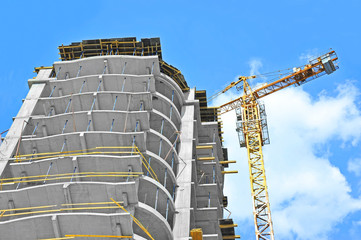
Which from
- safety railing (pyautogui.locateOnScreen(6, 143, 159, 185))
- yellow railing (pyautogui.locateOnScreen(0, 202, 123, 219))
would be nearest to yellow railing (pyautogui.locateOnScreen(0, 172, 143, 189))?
safety railing (pyautogui.locateOnScreen(6, 143, 159, 185))

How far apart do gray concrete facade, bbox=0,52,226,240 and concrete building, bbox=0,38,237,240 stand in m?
0.07

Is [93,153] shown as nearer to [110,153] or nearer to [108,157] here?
[110,153]

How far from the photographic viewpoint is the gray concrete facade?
134 ft

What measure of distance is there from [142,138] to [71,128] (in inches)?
257

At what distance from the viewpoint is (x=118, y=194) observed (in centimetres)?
4084

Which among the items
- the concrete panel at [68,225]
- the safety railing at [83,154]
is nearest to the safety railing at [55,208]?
the concrete panel at [68,225]

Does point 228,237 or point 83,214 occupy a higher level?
point 228,237

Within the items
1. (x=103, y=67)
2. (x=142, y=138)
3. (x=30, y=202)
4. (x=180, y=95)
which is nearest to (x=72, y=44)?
(x=103, y=67)

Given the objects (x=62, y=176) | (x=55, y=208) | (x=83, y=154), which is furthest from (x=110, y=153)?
(x=55, y=208)

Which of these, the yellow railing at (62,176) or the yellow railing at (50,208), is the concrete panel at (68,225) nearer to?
the yellow railing at (50,208)

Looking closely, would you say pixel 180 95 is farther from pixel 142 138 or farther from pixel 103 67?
pixel 142 138

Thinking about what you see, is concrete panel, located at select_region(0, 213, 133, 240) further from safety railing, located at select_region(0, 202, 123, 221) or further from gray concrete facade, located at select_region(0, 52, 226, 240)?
safety railing, located at select_region(0, 202, 123, 221)

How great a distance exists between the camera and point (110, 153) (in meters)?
46.9

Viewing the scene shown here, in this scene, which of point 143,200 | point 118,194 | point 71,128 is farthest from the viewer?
point 71,128
